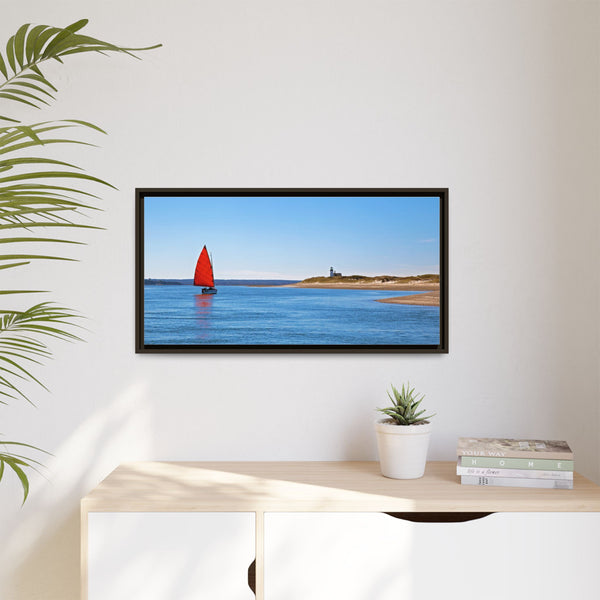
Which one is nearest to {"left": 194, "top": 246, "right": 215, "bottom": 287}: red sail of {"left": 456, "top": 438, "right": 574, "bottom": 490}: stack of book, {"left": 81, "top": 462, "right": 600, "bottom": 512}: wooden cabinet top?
{"left": 81, "top": 462, "right": 600, "bottom": 512}: wooden cabinet top

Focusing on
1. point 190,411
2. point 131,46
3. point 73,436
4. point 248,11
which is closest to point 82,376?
point 73,436

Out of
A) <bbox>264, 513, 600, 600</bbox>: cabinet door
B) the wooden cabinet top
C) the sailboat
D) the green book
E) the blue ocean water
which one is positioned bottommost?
<bbox>264, 513, 600, 600</bbox>: cabinet door

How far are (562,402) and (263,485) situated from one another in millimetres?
1063

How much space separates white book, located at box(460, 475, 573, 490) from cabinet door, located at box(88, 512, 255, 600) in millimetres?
651

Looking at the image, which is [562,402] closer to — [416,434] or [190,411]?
[416,434]

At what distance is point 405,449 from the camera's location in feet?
5.73

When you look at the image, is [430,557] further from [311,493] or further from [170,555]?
[170,555]

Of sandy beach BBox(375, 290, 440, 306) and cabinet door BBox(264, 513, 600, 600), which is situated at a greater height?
sandy beach BBox(375, 290, 440, 306)

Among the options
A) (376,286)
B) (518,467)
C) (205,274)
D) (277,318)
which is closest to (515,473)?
(518,467)

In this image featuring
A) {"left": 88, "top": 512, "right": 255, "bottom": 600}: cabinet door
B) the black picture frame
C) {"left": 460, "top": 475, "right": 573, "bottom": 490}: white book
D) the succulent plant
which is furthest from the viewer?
the black picture frame

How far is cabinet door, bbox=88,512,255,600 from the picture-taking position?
1.54m

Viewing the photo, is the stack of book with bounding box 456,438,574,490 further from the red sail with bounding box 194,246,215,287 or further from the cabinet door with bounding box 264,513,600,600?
the red sail with bounding box 194,246,215,287

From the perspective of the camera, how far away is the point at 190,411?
6.52 feet

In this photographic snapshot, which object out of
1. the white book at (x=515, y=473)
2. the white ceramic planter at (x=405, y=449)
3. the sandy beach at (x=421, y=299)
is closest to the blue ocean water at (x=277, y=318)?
the sandy beach at (x=421, y=299)
